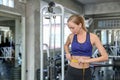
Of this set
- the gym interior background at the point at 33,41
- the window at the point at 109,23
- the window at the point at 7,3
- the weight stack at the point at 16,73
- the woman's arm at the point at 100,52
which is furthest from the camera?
the window at the point at 109,23

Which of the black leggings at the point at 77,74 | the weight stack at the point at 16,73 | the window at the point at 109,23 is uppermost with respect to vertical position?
the window at the point at 109,23

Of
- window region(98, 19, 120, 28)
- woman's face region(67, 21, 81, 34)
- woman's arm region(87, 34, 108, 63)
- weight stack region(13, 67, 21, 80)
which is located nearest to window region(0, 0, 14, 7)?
weight stack region(13, 67, 21, 80)

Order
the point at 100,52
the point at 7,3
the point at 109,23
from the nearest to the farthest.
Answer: the point at 100,52 → the point at 7,3 → the point at 109,23

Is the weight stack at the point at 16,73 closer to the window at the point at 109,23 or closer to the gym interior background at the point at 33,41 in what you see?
the gym interior background at the point at 33,41

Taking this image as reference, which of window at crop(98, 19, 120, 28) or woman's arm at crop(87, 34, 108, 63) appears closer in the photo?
woman's arm at crop(87, 34, 108, 63)

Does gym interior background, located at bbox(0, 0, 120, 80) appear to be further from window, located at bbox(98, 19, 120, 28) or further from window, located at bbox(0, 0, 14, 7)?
window, located at bbox(98, 19, 120, 28)

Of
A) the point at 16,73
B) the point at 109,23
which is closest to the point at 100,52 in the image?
the point at 16,73

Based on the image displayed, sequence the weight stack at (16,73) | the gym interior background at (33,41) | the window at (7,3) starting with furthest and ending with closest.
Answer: the weight stack at (16,73), the window at (7,3), the gym interior background at (33,41)

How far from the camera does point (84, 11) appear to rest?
9523mm

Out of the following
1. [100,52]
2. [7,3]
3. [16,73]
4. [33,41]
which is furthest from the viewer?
[33,41]

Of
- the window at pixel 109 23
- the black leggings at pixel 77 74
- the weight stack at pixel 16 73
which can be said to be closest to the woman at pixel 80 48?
the black leggings at pixel 77 74

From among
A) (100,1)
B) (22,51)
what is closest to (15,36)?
(22,51)

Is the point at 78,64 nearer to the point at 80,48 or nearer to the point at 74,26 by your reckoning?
the point at 80,48

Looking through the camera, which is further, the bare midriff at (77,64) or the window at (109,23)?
the window at (109,23)
